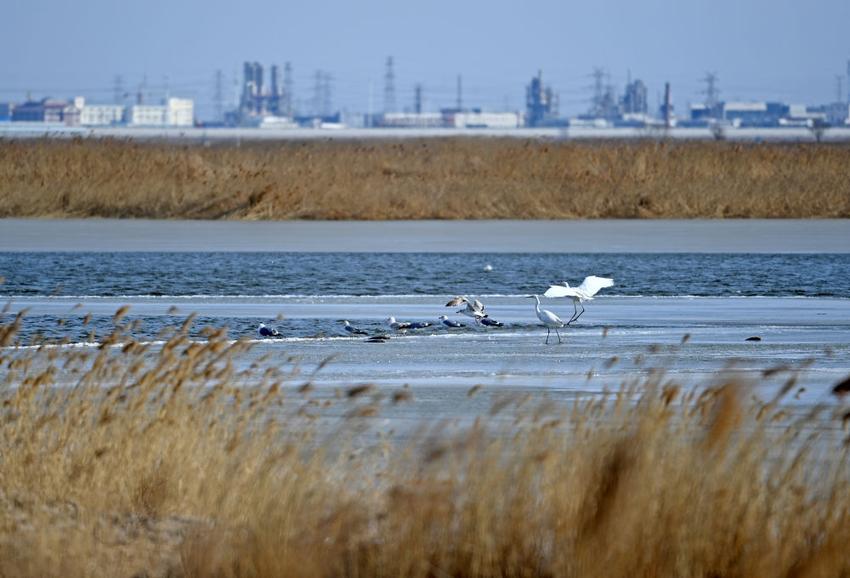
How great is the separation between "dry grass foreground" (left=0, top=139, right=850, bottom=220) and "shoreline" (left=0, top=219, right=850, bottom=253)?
920mm

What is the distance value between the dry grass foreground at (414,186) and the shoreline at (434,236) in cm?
92

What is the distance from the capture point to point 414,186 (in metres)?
33.9

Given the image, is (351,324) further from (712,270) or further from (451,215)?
(451,215)

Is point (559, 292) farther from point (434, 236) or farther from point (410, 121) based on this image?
point (410, 121)

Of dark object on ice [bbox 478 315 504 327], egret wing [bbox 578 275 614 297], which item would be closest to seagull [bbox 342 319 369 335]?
dark object on ice [bbox 478 315 504 327]

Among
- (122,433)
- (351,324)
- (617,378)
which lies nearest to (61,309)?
(351,324)

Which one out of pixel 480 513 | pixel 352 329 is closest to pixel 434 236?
pixel 352 329

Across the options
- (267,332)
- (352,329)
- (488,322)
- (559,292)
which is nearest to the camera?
(559,292)

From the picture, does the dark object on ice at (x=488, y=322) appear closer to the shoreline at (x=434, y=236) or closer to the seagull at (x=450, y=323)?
the seagull at (x=450, y=323)

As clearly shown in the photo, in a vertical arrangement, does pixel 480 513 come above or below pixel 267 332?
above

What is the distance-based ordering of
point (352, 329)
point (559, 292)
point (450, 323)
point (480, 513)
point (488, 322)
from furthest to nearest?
point (488, 322)
point (450, 323)
point (352, 329)
point (559, 292)
point (480, 513)

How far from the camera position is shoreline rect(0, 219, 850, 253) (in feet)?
82.6

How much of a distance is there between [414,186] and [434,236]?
6.38m

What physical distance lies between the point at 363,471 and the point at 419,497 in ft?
4.53
